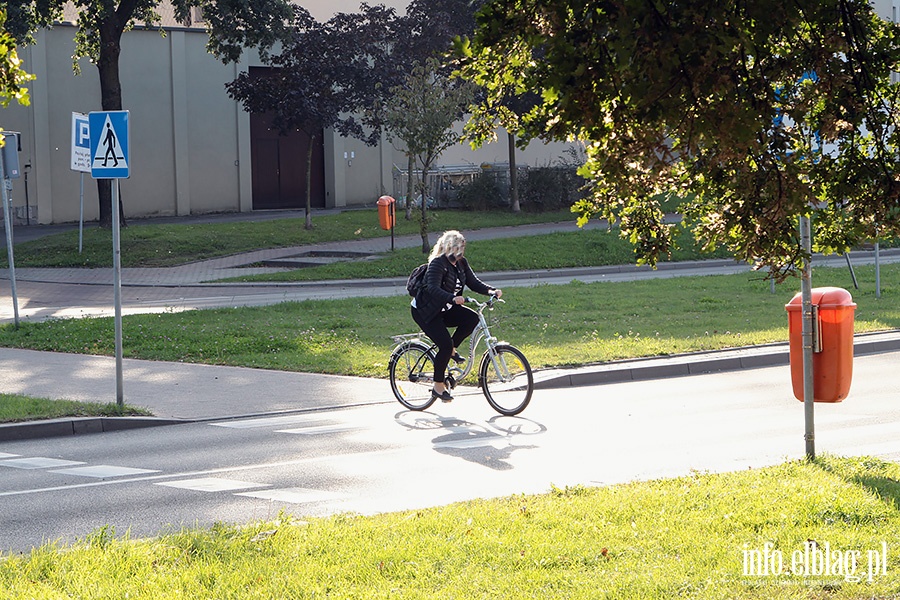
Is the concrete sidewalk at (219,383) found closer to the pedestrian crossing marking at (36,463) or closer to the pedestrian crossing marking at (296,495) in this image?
the pedestrian crossing marking at (36,463)

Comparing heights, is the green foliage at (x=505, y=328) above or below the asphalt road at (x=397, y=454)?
above

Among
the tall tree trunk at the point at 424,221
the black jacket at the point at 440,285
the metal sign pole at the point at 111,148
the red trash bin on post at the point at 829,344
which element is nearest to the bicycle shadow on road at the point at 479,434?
the black jacket at the point at 440,285

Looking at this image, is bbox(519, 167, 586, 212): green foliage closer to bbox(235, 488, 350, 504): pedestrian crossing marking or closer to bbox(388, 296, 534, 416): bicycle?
bbox(388, 296, 534, 416): bicycle

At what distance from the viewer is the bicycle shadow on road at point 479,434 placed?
30.5ft

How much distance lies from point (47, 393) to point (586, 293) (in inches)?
430

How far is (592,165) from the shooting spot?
18.4ft

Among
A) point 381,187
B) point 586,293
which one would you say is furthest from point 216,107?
point 586,293

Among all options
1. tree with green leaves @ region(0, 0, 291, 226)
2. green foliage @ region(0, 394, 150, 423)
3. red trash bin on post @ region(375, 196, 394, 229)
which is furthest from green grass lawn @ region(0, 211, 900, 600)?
tree with green leaves @ region(0, 0, 291, 226)

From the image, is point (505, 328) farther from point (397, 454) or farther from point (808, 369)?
point (808, 369)

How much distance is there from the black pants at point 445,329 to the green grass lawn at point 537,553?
4.51m

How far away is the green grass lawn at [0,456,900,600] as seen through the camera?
5.13m

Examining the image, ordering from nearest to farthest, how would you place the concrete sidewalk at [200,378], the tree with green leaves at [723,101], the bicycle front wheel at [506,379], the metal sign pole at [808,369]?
the tree with green leaves at [723,101] < the metal sign pole at [808,369] < the bicycle front wheel at [506,379] < the concrete sidewalk at [200,378]

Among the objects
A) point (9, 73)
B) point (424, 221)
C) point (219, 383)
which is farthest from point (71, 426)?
point (424, 221)

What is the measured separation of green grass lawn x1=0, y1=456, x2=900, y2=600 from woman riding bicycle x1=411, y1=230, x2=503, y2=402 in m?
4.52
